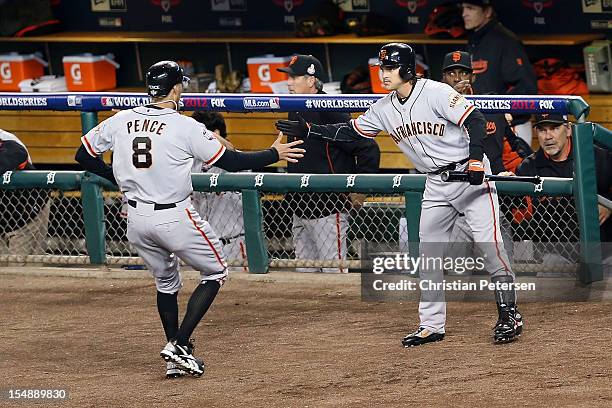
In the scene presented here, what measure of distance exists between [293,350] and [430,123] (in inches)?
55.7

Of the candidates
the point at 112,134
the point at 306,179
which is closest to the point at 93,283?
the point at 306,179

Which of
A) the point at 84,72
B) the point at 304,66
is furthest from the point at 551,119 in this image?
the point at 84,72

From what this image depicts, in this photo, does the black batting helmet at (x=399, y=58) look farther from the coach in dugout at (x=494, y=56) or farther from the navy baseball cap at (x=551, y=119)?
the coach in dugout at (x=494, y=56)

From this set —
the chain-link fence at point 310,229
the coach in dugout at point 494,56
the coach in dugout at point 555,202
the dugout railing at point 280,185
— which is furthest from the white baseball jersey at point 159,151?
the coach in dugout at point 494,56

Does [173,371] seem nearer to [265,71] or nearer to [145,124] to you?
[145,124]

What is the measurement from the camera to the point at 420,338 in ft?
23.5

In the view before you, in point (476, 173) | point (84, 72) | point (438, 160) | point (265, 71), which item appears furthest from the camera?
point (84, 72)

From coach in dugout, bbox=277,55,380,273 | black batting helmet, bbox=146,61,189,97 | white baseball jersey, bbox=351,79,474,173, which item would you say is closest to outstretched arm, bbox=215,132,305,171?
black batting helmet, bbox=146,61,189,97

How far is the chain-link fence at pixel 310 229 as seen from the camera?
26.4 ft

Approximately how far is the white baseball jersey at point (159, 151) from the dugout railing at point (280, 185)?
1694mm

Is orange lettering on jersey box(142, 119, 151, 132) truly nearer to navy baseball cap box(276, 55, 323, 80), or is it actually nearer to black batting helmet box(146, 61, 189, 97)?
black batting helmet box(146, 61, 189, 97)

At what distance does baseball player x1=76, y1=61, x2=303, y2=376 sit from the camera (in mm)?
6660

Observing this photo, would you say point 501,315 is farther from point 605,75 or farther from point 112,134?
point 605,75

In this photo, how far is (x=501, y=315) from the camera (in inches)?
280
